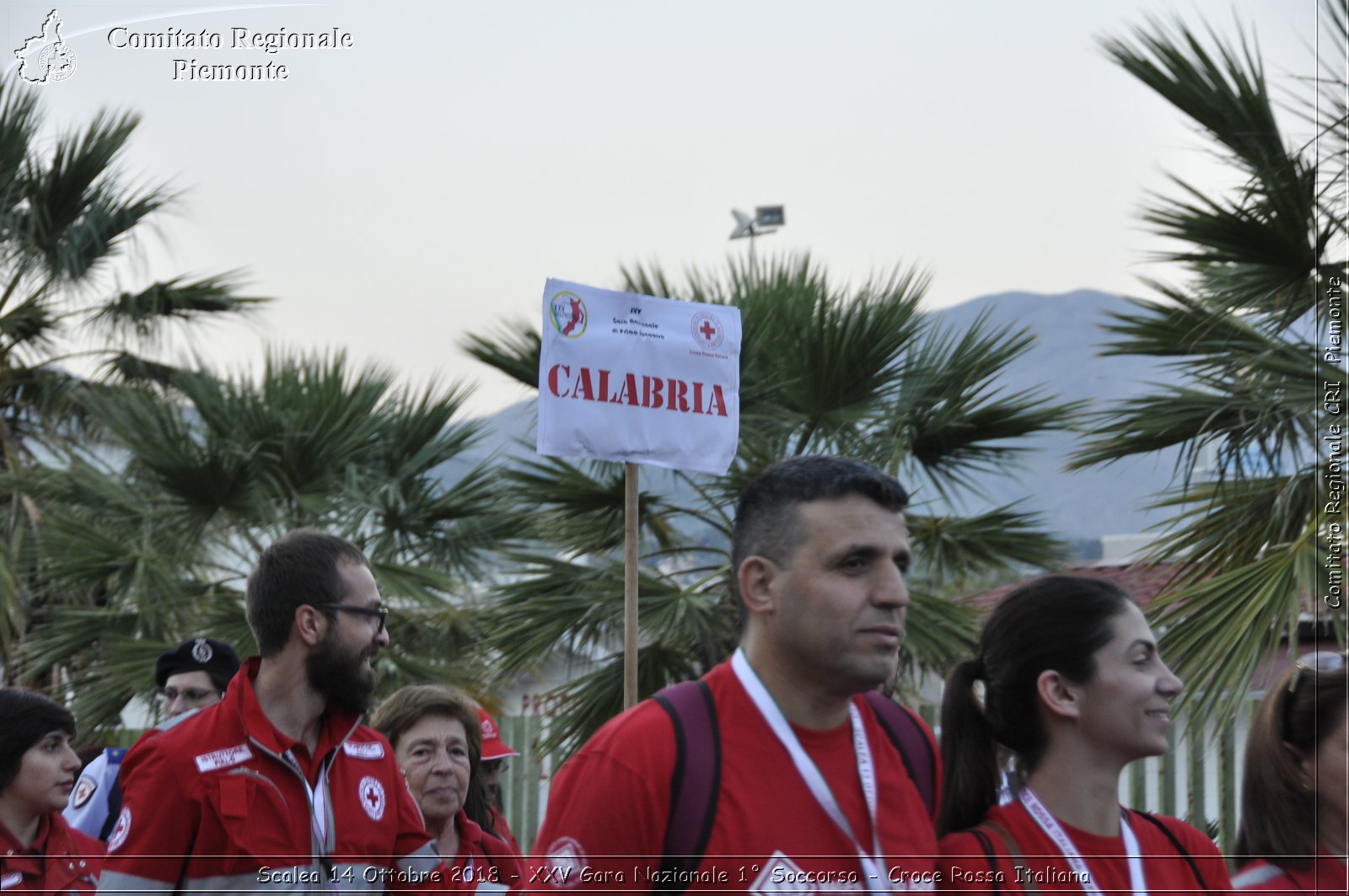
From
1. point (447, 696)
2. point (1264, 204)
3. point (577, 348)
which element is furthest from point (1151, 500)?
point (447, 696)

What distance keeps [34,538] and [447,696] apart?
26.5ft

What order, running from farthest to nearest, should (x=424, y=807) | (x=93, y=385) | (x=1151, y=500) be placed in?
(x=93, y=385) < (x=1151, y=500) < (x=424, y=807)

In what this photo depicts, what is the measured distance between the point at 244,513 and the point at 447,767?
655 cm

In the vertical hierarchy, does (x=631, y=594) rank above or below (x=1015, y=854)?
above

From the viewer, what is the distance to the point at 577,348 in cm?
510

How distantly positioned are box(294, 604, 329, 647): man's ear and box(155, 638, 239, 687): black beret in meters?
2.02

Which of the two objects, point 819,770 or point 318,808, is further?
point 318,808

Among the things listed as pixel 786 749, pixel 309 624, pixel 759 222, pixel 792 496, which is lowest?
pixel 786 749

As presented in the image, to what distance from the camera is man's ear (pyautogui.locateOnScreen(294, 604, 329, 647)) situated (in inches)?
137

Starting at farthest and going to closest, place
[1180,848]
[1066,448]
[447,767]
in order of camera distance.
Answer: [1066,448]
[447,767]
[1180,848]

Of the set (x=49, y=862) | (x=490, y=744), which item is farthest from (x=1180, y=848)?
(x=49, y=862)

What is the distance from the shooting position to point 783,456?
906 cm

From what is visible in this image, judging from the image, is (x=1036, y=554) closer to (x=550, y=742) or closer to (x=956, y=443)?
(x=956, y=443)

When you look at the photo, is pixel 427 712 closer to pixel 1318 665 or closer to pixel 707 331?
pixel 707 331
